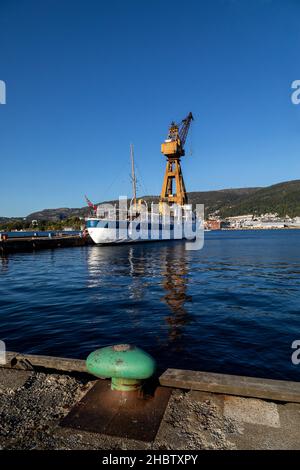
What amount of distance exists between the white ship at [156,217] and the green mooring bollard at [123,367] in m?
47.8

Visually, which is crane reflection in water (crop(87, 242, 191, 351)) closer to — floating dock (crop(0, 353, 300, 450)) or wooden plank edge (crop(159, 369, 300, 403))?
wooden plank edge (crop(159, 369, 300, 403))

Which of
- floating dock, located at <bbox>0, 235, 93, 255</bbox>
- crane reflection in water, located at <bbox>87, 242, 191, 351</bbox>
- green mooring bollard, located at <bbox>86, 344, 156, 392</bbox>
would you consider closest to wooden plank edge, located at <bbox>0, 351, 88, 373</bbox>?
green mooring bollard, located at <bbox>86, 344, 156, 392</bbox>

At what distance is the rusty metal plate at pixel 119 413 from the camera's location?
135 inches

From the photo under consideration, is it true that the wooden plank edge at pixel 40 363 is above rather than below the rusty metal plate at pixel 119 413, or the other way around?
above

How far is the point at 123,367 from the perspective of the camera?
394cm

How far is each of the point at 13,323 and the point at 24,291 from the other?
6.19 meters

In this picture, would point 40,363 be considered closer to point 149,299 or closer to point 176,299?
point 149,299

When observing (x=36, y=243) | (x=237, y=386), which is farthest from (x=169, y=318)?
(x=36, y=243)

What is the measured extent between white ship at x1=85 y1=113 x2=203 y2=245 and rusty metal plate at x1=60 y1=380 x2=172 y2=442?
47958mm

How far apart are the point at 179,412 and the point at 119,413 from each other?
80 cm

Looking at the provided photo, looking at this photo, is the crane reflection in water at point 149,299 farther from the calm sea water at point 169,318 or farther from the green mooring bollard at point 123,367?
the green mooring bollard at point 123,367

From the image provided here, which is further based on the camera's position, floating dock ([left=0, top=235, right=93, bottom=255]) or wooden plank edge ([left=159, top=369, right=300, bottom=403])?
floating dock ([left=0, top=235, right=93, bottom=255])

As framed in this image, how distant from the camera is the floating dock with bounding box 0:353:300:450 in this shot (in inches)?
128

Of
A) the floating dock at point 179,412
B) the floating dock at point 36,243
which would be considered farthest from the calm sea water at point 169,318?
the floating dock at point 36,243
